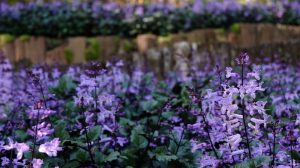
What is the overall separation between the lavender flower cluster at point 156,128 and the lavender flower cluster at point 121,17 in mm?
6865

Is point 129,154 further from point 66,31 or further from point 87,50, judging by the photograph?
point 66,31

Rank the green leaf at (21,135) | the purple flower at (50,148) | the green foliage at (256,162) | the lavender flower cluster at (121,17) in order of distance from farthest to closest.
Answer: the lavender flower cluster at (121,17)
the green leaf at (21,135)
the green foliage at (256,162)
the purple flower at (50,148)

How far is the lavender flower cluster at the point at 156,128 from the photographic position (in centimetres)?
237

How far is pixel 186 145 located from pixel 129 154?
310 millimetres

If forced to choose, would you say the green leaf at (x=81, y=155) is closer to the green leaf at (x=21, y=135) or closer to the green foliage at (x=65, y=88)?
the green leaf at (x=21, y=135)

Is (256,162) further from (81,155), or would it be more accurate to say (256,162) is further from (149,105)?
(149,105)

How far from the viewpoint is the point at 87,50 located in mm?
10141

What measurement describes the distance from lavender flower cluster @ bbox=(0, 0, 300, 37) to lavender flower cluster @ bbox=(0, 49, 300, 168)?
6865mm

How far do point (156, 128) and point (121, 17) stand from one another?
818 cm

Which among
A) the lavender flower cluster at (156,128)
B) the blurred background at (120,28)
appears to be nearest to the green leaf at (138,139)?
the lavender flower cluster at (156,128)

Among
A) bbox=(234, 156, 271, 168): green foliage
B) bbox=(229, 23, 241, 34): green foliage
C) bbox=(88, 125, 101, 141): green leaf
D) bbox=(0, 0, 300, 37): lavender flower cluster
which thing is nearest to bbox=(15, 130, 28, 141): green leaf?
bbox=(88, 125, 101, 141): green leaf

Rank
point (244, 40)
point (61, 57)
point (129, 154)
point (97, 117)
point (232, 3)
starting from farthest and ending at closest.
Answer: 1. point (232, 3)
2. point (244, 40)
3. point (61, 57)
4. point (97, 117)
5. point (129, 154)

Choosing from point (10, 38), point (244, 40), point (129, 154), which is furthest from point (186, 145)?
point (10, 38)

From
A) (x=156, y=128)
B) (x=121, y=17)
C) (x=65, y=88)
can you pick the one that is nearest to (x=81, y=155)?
(x=156, y=128)
